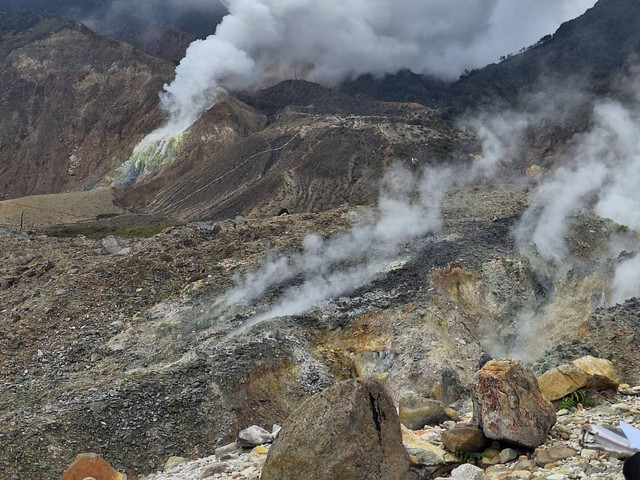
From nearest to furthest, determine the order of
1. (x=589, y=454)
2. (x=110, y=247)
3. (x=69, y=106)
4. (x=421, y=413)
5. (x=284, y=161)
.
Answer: (x=589, y=454), (x=421, y=413), (x=110, y=247), (x=284, y=161), (x=69, y=106)

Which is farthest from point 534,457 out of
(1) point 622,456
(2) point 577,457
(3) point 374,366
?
(3) point 374,366

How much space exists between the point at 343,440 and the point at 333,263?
16231mm

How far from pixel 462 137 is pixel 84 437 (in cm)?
→ 5441

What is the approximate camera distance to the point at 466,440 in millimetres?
8117

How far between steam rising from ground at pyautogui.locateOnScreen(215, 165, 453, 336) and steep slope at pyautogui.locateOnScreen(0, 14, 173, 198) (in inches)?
2473

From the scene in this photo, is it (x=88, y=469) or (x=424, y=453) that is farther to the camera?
(x=88, y=469)

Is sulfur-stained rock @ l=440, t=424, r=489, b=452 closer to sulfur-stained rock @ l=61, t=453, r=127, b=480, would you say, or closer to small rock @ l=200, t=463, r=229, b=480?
small rock @ l=200, t=463, r=229, b=480

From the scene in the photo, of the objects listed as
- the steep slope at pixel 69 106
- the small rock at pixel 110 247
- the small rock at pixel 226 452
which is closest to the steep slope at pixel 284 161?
the steep slope at pixel 69 106


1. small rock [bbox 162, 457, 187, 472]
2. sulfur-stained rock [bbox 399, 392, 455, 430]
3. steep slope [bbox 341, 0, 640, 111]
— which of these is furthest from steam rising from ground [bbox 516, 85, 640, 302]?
steep slope [bbox 341, 0, 640, 111]

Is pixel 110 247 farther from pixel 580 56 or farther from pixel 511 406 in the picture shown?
pixel 580 56

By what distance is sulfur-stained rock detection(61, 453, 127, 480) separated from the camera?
391 inches

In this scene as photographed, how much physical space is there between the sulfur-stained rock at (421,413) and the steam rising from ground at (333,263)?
8617mm

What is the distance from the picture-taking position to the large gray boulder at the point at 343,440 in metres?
6.92

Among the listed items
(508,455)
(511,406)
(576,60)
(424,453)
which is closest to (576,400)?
(511,406)
